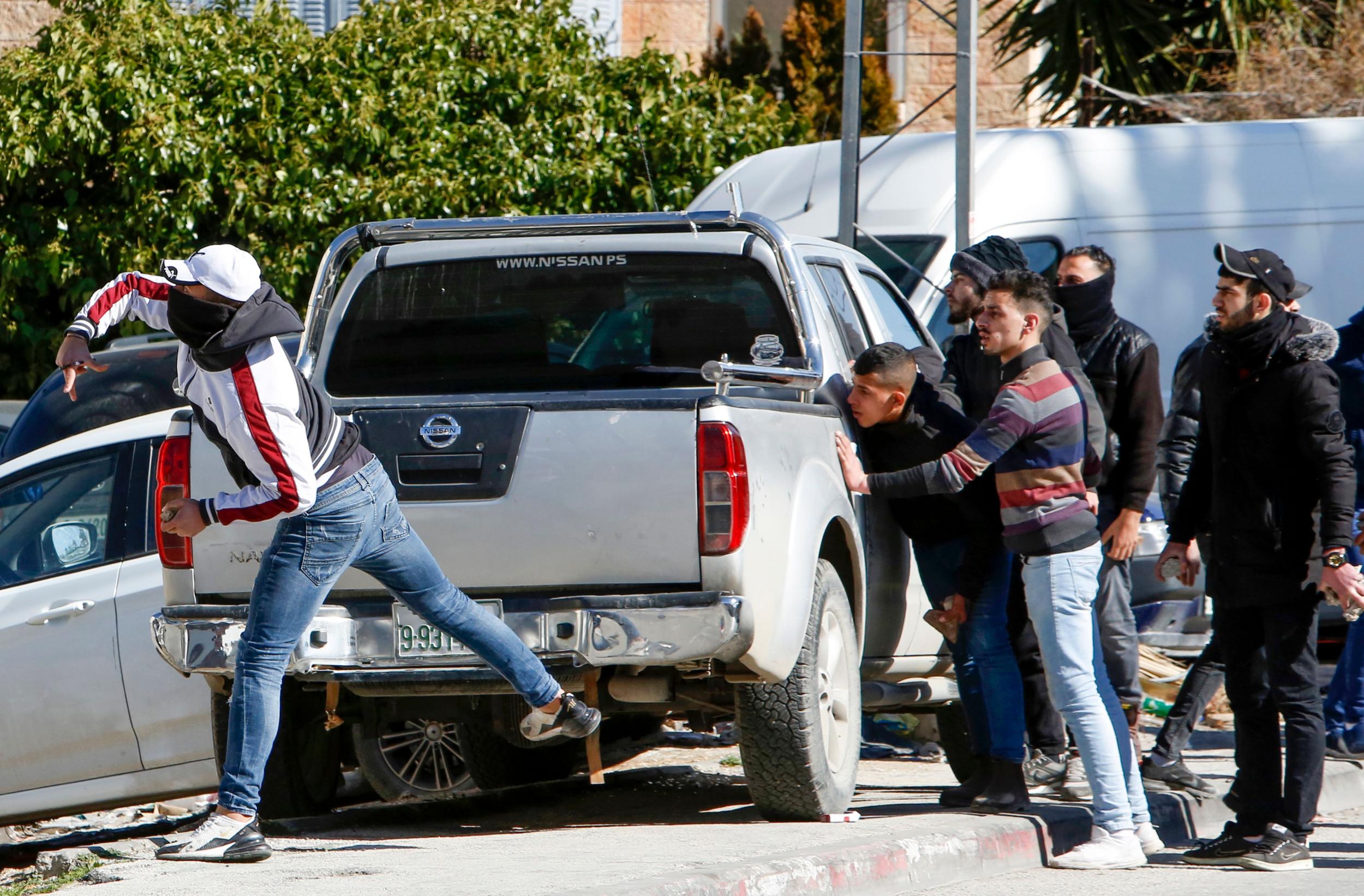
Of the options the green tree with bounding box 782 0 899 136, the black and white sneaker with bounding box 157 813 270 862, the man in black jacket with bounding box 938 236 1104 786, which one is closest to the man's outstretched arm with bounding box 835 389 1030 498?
the man in black jacket with bounding box 938 236 1104 786

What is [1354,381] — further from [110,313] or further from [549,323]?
[110,313]

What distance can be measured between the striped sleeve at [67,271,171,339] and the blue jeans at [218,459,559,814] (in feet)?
2.25

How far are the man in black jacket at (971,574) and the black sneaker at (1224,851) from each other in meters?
0.56

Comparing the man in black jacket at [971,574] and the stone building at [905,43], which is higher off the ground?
the stone building at [905,43]

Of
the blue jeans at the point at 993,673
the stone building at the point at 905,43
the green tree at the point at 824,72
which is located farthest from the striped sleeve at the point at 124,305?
the green tree at the point at 824,72

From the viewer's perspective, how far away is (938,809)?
6164 millimetres

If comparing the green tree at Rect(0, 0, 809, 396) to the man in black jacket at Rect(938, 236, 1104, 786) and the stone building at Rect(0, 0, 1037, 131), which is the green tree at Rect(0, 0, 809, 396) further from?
the man in black jacket at Rect(938, 236, 1104, 786)

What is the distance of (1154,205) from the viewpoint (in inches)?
457

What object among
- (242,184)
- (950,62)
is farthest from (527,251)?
(950,62)

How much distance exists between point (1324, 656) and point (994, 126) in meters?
13.8

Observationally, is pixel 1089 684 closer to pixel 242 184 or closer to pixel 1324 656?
pixel 1324 656

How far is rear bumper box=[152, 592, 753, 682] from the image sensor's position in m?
5.14

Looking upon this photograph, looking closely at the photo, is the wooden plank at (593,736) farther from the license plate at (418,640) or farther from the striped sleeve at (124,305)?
the striped sleeve at (124,305)

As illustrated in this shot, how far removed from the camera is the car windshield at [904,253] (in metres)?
11.0
